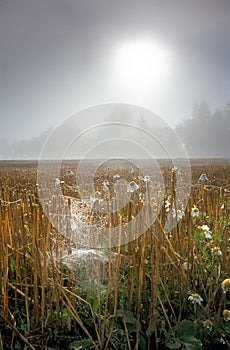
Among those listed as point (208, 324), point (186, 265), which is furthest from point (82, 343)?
point (186, 265)

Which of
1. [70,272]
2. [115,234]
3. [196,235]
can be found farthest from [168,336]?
[196,235]

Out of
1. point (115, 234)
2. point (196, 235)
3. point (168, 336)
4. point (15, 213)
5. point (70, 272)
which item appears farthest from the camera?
point (196, 235)

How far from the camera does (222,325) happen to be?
1147 millimetres

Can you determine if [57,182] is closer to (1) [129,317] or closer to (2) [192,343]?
(1) [129,317]

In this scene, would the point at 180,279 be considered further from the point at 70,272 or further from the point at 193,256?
the point at 70,272

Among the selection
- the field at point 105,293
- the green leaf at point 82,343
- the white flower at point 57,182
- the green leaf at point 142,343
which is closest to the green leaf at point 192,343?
the field at point 105,293

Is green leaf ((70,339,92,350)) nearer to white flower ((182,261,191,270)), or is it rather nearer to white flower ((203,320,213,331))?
white flower ((203,320,213,331))

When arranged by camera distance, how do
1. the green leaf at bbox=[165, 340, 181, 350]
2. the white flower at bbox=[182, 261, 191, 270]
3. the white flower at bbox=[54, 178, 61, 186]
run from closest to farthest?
the green leaf at bbox=[165, 340, 181, 350], the white flower at bbox=[182, 261, 191, 270], the white flower at bbox=[54, 178, 61, 186]

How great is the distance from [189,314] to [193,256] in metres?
0.21

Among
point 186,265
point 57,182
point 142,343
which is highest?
point 57,182

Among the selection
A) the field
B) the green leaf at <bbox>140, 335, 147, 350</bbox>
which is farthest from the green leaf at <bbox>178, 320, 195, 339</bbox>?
the green leaf at <bbox>140, 335, 147, 350</bbox>

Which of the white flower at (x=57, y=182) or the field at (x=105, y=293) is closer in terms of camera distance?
the field at (x=105, y=293)

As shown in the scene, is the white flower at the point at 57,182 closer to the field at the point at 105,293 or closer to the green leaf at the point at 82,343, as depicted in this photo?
the field at the point at 105,293

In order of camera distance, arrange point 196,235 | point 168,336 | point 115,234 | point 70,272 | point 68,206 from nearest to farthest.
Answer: point 168,336 < point 70,272 < point 68,206 < point 115,234 < point 196,235
